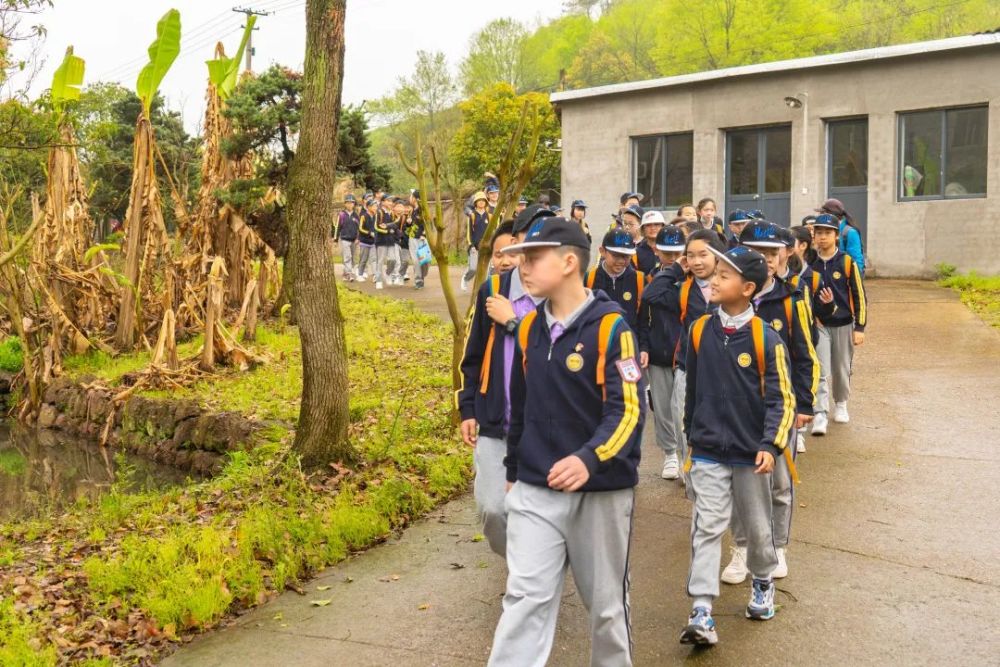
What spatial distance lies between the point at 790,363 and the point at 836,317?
411 centimetres

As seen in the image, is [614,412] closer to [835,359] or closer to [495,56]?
[835,359]

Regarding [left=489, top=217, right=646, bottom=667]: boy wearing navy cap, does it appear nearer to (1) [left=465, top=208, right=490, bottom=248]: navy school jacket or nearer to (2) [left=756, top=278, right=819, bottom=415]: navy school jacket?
(2) [left=756, top=278, right=819, bottom=415]: navy school jacket

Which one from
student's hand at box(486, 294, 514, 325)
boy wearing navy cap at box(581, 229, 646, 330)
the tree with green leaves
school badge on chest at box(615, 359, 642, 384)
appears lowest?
school badge on chest at box(615, 359, 642, 384)

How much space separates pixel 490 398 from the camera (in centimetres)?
519

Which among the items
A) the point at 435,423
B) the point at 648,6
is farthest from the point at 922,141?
the point at 648,6

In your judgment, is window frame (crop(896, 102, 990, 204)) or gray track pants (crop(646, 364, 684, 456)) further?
window frame (crop(896, 102, 990, 204))

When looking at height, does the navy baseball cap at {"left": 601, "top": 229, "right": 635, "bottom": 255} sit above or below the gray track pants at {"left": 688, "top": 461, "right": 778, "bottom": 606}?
above

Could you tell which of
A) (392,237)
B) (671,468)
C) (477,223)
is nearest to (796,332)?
(671,468)

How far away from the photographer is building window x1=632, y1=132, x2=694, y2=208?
24516 millimetres

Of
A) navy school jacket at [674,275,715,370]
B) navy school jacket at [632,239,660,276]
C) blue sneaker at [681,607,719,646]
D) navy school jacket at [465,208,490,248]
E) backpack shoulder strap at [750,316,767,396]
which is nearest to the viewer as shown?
blue sneaker at [681,607,719,646]

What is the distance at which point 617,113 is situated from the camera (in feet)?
82.6

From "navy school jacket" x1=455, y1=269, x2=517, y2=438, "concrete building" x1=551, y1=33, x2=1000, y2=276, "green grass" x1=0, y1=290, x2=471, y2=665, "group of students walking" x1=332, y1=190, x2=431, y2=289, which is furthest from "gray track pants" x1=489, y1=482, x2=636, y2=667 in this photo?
"concrete building" x1=551, y1=33, x2=1000, y2=276

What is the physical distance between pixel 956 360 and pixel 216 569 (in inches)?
372

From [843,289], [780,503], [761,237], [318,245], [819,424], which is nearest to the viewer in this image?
[780,503]
